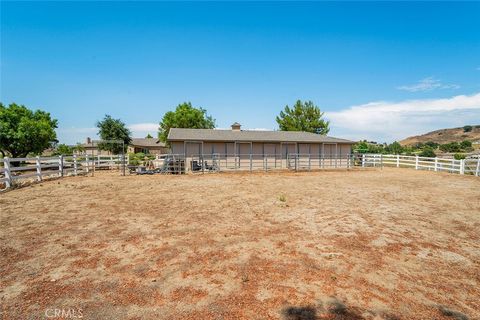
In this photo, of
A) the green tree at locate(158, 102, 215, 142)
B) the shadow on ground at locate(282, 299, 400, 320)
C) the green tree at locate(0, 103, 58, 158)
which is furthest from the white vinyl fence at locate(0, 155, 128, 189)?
the green tree at locate(158, 102, 215, 142)

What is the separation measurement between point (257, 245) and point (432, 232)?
4347 millimetres

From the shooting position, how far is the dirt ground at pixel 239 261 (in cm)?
328

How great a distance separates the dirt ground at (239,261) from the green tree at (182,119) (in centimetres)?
3583

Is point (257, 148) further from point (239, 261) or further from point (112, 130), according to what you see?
point (112, 130)

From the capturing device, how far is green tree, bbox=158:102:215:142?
43438 mm

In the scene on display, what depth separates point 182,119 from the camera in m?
43.2

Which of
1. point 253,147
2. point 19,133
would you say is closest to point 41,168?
point 19,133

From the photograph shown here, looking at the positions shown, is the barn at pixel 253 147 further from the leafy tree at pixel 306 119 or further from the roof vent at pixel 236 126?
the leafy tree at pixel 306 119

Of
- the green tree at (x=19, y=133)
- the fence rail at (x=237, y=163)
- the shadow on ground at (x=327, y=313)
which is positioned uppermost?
the green tree at (x=19, y=133)

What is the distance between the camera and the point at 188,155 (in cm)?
2128

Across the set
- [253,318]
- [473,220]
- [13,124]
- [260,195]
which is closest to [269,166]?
[260,195]

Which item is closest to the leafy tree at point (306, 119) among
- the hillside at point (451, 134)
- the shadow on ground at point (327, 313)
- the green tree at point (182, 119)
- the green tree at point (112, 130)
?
the green tree at point (182, 119)

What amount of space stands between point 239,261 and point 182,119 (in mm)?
40907

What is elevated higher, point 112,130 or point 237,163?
point 112,130
